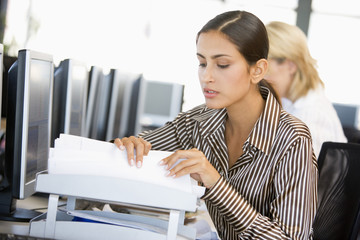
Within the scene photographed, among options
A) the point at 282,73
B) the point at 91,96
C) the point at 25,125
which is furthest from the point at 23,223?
the point at 282,73

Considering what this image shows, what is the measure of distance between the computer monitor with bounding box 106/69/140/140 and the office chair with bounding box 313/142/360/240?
54.5 inches

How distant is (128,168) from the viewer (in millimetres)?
954

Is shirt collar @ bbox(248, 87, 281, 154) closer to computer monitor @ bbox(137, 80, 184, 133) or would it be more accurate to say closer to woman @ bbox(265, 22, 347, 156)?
woman @ bbox(265, 22, 347, 156)

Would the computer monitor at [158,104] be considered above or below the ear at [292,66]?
below

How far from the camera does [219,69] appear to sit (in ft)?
4.50

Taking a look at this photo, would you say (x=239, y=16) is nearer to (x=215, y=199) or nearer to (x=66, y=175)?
(x=215, y=199)

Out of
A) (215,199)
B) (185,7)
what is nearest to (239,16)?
(215,199)

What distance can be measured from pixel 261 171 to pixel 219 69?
0.99 ft

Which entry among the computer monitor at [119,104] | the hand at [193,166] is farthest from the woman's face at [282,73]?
the hand at [193,166]

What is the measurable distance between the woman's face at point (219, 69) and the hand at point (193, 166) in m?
0.26

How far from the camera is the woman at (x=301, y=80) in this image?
2789mm

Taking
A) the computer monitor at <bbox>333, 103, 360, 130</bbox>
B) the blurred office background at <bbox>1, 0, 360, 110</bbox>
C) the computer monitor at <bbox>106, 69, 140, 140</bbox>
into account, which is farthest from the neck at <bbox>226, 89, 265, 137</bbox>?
the blurred office background at <bbox>1, 0, 360, 110</bbox>

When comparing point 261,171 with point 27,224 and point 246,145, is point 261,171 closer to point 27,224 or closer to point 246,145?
point 246,145

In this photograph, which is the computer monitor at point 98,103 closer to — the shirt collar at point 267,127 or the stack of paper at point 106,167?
the shirt collar at point 267,127
